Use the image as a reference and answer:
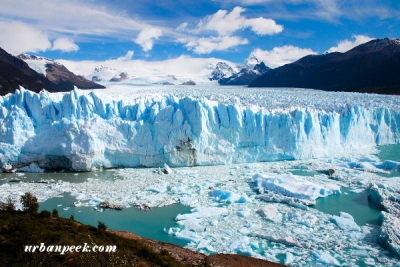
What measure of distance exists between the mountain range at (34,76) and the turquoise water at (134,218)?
23.8 meters

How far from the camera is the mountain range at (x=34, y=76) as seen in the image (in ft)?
123

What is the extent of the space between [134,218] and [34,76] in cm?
4599

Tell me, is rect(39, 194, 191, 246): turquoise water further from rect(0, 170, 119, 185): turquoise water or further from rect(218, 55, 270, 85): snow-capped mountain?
rect(218, 55, 270, 85): snow-capped mountain

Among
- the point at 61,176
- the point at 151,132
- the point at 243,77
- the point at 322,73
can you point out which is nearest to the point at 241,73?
the point at 243,77

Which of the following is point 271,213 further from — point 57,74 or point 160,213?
point 57,74

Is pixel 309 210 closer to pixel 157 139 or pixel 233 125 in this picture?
pixel 233 125

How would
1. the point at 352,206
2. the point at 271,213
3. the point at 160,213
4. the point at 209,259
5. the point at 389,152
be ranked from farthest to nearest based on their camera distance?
the point at 389,152
the point at 352,206
the point at 160,213
the point at 271,213
the point at 209,259

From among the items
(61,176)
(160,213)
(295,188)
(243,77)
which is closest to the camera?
(160,213)

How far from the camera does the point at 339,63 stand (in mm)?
50594

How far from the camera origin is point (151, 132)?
568 inches

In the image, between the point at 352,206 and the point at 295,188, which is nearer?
the point at 352,206

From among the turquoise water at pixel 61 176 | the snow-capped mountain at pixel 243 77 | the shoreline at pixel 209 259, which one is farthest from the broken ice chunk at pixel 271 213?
the snow-capped mountain at pixel 243 77

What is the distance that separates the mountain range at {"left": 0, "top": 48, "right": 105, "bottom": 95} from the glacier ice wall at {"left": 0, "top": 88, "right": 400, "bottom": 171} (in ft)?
56.1

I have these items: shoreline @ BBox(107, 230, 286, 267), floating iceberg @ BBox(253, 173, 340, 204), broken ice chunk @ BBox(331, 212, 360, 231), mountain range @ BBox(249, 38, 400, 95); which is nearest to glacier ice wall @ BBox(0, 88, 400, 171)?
floating iceberg @ BBox(253, 173, 340, 204)
